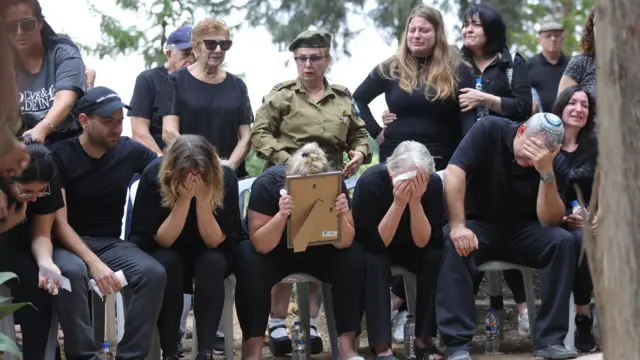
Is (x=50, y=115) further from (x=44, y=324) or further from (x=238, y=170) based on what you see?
(x=238, y=170)

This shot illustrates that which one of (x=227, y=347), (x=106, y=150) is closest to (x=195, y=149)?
(x=106, y=150)

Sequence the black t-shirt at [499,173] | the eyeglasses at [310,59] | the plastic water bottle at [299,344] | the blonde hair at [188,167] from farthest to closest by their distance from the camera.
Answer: the eyeglasses at [310,59], the plastic water bottle at [299,344], the black t-shirt at [499,173], the blonde hair at [188,167]

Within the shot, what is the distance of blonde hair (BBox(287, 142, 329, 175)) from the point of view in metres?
5.38

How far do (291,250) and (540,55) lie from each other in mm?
3124

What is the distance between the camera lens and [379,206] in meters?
5.70

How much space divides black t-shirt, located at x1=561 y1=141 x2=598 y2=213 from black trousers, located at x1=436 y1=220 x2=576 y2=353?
0.48 meters

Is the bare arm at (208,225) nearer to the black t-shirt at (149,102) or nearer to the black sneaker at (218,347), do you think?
the black sneaker at (218,347)

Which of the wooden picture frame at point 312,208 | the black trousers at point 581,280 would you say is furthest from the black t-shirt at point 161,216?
the black trousers at point 581,280

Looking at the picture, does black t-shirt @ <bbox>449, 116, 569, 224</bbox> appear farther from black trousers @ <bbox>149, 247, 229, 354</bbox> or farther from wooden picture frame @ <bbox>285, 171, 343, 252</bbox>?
black trousers @ <bbox>149, 247, 229, 354</bbox>

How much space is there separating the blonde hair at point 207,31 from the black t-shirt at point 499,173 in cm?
154

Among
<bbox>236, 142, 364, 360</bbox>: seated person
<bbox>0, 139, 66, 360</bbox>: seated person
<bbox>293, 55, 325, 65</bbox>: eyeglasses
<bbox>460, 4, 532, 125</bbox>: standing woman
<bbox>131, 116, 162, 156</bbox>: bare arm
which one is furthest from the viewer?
<bbox>131, 116, 162, 156</bbox>: bare arm

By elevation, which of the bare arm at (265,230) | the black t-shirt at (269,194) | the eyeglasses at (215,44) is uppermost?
the eyeglasses at (215,44)

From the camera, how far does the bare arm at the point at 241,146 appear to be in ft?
20.5

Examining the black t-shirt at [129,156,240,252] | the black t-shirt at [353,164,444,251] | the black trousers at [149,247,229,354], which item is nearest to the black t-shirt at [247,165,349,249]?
the black t-shirt at [129,156,240,252]
